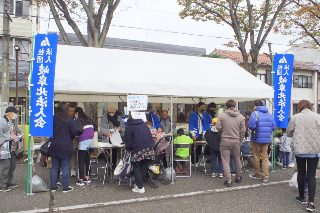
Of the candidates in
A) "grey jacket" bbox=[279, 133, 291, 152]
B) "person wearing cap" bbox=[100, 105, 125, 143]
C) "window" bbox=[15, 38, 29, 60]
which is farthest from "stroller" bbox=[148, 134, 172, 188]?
"window" bbox=[15, 38, 29, 60]

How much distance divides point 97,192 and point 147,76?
2505 mm

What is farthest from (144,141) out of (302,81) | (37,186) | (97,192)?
(302,81)

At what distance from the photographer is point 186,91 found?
17.4ft

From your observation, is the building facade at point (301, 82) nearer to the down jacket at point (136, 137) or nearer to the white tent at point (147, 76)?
the white tent at point (147, 76)

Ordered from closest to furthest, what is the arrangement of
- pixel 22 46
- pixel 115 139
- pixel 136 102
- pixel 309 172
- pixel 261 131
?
pixel 309 172
pixel 136 102
pixel 261 131
pixel 115 139
pixel 22 46

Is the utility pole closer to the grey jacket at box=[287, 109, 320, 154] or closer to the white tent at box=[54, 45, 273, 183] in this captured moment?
the white tent at box=[54, 45, 273, 183]

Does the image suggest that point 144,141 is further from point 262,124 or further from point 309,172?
point 309,172

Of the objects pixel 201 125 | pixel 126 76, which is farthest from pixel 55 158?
pixel 201 125

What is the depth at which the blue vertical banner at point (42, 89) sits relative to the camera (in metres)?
4.31

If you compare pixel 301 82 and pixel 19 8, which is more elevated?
pixel 19 8

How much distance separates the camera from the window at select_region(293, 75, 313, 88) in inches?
893

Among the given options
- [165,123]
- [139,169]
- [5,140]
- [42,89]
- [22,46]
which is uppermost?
[22,46]

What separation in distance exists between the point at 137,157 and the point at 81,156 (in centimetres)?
131

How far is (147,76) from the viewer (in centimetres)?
532
